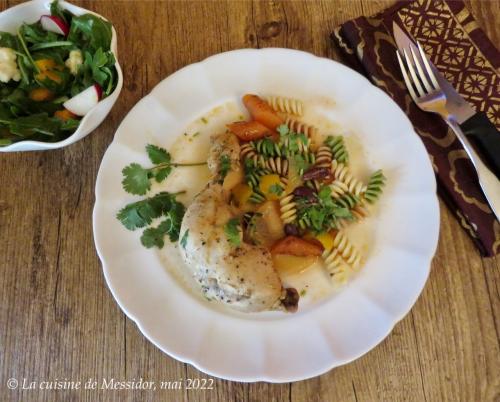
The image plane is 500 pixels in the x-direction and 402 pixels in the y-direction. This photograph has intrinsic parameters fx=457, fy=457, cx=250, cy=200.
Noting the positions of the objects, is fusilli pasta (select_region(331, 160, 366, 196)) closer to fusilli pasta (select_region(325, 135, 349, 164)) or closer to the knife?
fusilli pasta (select_region(325, 135, 349, 164))

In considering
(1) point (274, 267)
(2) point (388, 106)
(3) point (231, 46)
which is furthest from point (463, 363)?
(3) point (231, 46)

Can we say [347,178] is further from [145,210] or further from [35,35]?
[35,35]

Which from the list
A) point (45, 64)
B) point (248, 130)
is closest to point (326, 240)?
point (248, 130)

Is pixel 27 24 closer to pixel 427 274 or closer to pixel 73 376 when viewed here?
pixel 73 376

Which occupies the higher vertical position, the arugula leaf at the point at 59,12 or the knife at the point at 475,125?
the arugula leaf at the point at 59,12

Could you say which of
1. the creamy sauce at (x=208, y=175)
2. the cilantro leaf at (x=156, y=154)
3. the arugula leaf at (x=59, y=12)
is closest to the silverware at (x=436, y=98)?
the creamy sauce at (x=208, y=175)

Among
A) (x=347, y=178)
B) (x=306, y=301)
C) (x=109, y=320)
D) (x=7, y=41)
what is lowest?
(x=109, y=320)

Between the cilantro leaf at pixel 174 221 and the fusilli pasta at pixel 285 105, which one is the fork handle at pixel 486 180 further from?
the cilantro leaf at pixel 174 221
